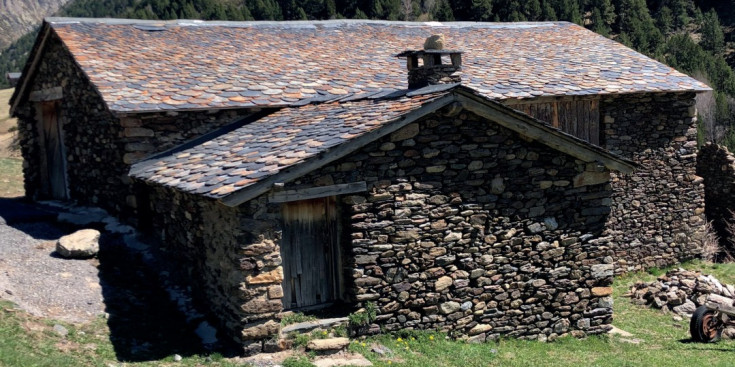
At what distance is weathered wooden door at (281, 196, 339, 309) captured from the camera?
30.8 feet

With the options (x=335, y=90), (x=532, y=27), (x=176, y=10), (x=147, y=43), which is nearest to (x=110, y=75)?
(x=147, y=43)

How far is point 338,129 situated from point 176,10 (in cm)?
3989

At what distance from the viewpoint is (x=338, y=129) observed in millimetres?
9492

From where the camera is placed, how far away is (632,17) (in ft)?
122

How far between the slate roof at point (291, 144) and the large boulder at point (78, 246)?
3.84ft

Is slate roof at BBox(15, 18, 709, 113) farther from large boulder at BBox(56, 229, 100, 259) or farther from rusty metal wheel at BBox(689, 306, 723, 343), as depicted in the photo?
rusty metal wheel at BBox(689, 306, 723, 343)

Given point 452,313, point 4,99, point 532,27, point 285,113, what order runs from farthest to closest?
point 4,99, point 532,27, point 285,113, point 452,313

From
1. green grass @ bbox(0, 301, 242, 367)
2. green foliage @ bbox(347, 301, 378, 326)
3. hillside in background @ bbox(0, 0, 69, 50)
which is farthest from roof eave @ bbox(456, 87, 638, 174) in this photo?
hillside in background @ bbox(0, 0, 69, 50)

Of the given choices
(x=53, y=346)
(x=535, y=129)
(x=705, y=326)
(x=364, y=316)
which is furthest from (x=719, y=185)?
(x=53, y=346)

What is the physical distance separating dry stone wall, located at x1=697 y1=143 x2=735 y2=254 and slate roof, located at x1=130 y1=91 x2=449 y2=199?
34.4 ft

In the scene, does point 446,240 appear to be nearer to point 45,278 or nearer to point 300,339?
point 300,339

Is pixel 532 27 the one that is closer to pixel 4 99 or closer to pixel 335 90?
pixel 335 90

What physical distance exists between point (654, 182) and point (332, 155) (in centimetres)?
962

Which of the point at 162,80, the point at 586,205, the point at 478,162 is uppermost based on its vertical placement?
the point at 162,80
